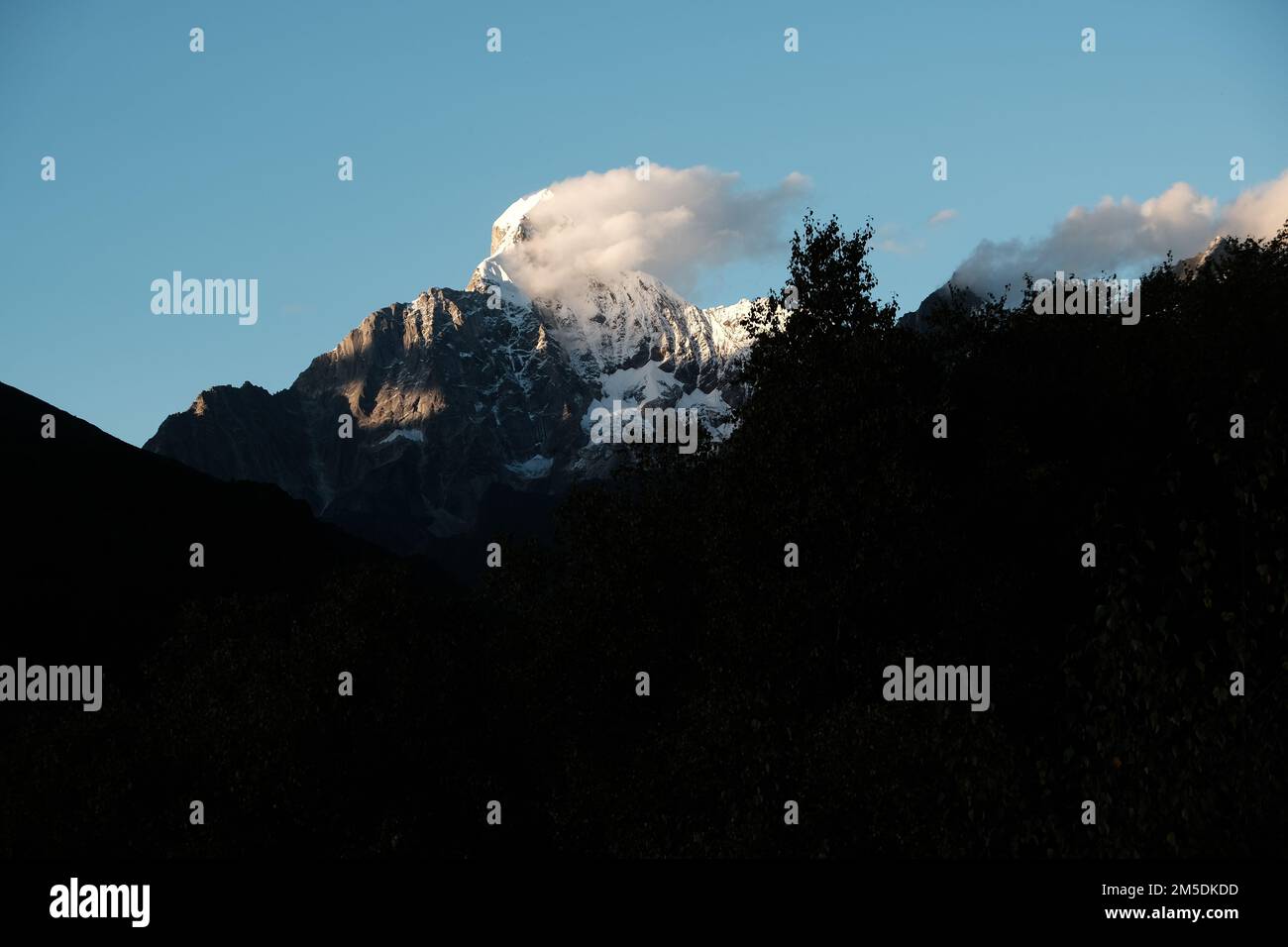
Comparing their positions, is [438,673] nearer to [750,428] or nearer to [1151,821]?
[750,428]

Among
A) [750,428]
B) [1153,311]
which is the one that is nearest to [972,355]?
[1153,311]

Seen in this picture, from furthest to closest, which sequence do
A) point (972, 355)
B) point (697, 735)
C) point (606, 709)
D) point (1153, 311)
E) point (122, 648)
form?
1. point (122, 648)
2. point (1153, 311)
3. point (972, 355)
4. point (606, 709)
5. point (697, 735)

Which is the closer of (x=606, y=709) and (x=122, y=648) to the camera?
(x=606, y=709)

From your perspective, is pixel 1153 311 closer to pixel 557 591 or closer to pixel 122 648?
pixel 557 591

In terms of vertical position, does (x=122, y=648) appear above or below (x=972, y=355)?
below

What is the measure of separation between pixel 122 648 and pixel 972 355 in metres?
107

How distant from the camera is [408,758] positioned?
36781 millimetres

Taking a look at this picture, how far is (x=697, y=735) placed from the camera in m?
34.4
